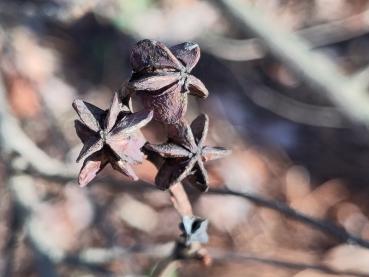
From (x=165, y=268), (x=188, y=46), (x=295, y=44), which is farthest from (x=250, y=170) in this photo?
(x=188, y=46)

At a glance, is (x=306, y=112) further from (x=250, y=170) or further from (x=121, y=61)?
(x=121, y=61)

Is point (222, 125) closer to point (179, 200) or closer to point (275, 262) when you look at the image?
point (275, 262)

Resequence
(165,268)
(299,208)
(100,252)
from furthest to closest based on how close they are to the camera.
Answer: (299,208)
(100,252)
(165,268)

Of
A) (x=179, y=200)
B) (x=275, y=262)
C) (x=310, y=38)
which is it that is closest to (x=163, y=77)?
(x=179, y=200)

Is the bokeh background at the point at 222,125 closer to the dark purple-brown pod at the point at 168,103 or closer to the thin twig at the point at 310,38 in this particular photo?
the thin twig at the point at 310,38

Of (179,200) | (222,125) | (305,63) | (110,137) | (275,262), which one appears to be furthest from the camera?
(222,125)

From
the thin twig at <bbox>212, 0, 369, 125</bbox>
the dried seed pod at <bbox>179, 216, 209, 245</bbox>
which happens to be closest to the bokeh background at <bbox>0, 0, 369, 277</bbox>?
the thin twig at <bbox>212, 0, 369, 125</bbox>

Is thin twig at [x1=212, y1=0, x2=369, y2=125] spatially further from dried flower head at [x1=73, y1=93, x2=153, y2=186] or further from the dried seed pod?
dried flower head at [x1=73, y1=93, x2=153, y2=186]

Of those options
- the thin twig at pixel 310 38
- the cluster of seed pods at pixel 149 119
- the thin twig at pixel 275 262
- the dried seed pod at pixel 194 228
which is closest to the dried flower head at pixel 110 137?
the cluster of seed pods at pixel 149 119
